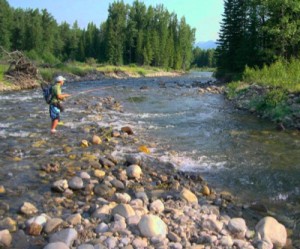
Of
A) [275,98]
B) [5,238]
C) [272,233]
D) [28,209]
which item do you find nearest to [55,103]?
[28,209]

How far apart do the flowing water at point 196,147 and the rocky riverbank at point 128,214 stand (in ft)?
1.94

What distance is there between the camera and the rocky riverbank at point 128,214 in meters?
6.34

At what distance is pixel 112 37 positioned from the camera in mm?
101000

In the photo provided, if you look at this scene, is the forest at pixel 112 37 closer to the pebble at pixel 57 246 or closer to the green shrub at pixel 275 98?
the green shrub at pixel 275 98

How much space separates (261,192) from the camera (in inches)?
372

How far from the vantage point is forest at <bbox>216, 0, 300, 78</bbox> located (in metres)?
46.3

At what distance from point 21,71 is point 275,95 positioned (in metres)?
25.2

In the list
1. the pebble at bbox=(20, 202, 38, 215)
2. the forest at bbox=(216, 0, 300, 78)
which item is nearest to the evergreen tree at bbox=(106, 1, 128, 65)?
the forest at bbox=(216, 0, 300, 78)

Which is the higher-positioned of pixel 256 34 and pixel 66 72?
pixel 256 34

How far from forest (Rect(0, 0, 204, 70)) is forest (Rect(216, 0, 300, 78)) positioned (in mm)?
38033

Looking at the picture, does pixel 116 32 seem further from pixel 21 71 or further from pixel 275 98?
pixel 275 98

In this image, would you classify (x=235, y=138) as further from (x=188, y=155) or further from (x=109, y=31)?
(x=109, y=31)

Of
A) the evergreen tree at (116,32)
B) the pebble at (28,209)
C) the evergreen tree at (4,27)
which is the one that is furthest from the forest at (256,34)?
the evergreen tree at (4,27)

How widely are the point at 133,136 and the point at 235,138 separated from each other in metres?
4.07
